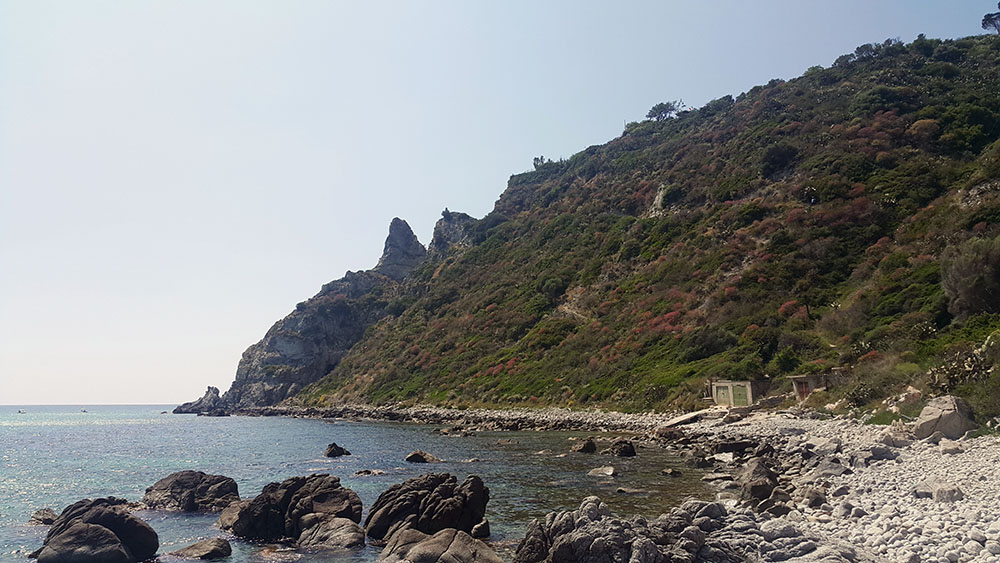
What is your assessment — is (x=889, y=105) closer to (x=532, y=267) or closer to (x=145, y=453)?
(x=532, y=267)

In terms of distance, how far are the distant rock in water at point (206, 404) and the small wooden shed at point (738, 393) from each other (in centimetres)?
16816

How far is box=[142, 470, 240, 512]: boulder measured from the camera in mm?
26000

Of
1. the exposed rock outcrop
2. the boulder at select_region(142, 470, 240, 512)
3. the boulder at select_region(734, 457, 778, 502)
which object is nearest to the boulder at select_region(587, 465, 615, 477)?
the boulder at select_region(734, 457, 778, 502)

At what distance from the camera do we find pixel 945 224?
63312mm

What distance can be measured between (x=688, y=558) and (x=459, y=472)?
23.0 m

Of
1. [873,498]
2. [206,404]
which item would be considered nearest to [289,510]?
[873,498]

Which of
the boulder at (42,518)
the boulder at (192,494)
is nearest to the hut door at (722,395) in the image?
the boulder at (192,494)

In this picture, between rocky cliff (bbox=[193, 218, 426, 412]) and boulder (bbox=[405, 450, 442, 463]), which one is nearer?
boulder (bbox=[405, 450, 442, 463])

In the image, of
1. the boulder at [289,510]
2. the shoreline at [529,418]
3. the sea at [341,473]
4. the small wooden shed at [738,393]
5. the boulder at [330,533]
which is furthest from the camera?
the shoreline at [529,418]

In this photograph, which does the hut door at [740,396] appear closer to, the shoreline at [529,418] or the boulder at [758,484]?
the shoreline at [529,418]

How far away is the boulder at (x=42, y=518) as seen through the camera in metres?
23.9

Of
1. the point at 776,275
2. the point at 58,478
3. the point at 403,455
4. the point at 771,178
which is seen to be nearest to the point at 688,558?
the point at 403,455

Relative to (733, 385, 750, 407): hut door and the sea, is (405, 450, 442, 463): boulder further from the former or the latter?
(733, 385, 750, 407): hut door

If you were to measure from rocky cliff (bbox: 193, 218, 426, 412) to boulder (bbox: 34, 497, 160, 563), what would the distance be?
143 metres
